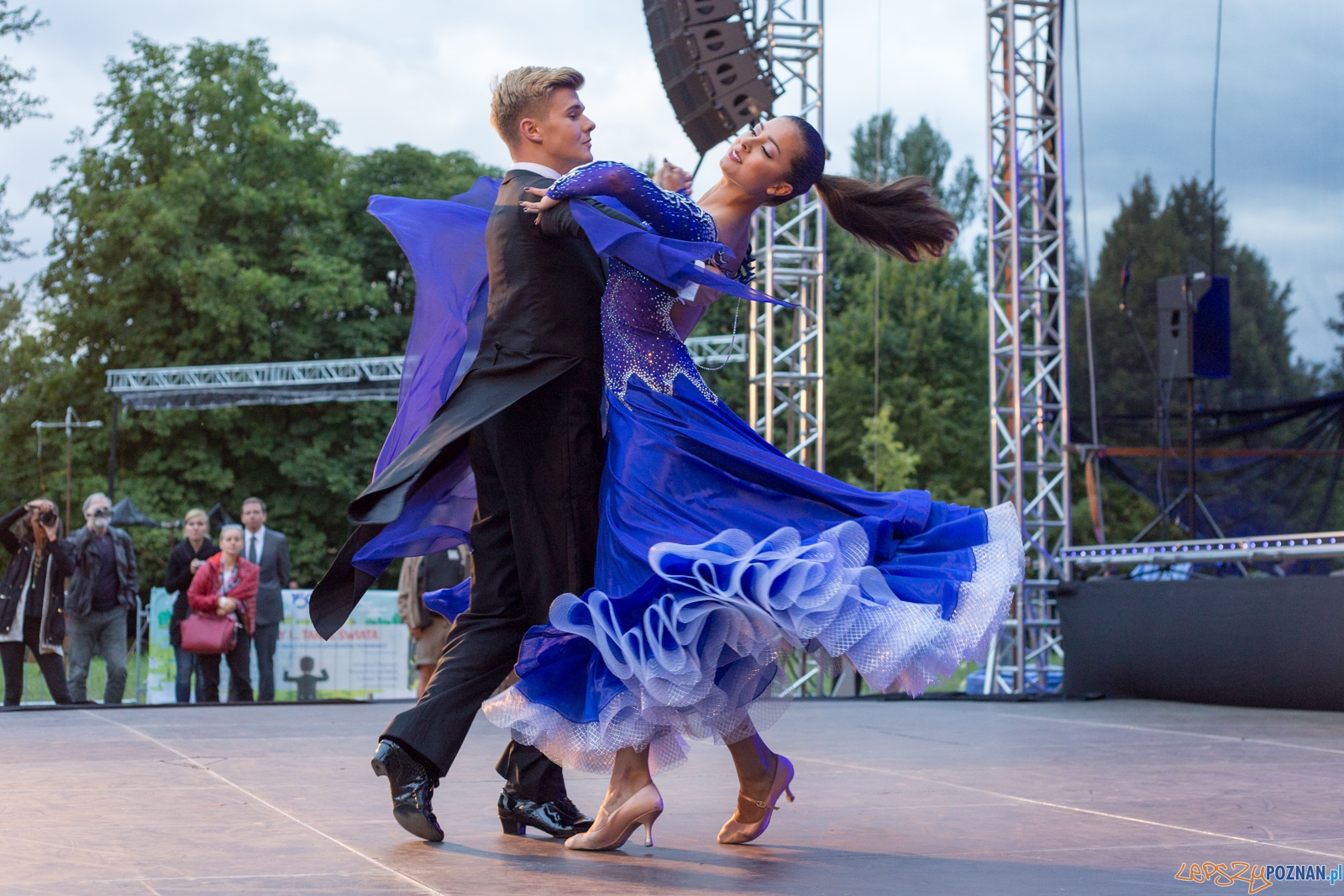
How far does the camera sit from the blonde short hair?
9.80ft

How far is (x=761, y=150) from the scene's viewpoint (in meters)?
2.95

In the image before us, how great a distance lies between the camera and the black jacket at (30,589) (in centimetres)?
789

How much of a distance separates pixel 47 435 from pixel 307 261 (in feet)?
17.7

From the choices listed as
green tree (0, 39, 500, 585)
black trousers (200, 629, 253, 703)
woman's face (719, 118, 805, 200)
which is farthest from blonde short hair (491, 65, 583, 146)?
green tree (0, 39, 500, 585)

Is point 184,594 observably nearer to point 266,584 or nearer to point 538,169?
point 266,584

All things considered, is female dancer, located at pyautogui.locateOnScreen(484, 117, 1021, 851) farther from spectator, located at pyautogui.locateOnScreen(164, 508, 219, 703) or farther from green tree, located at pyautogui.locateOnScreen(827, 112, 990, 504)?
green tree, located at pyautogui.locateOnScreen(827, 112, 990, 504)

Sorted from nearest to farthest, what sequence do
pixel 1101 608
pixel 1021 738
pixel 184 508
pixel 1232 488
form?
pixel 1021 738
pixel 1101 608
pixel 1232 488
pixel 184 508

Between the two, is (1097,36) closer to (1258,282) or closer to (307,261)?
(1258,282)

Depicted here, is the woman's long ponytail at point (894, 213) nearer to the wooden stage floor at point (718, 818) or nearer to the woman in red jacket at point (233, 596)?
the wooden stage floor at point (718, 818)

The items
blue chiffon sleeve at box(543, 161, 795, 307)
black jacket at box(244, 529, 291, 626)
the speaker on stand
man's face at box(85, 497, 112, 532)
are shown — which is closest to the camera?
blue chiffon sleeve at box(543, 161, 795, 307)

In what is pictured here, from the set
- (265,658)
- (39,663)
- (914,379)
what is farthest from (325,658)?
(914,379)

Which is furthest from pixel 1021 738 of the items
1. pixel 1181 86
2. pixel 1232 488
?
pixel 1181 86

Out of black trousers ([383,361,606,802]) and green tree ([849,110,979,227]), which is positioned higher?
green tree ([849,110,979,227])

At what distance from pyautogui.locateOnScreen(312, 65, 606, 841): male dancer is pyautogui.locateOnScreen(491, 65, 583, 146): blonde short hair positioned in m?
0.12
